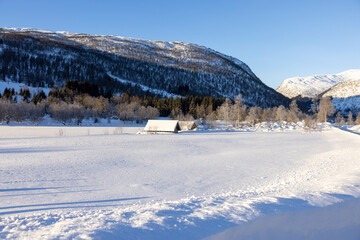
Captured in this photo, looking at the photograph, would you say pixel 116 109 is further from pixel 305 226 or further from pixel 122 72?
pixel 122 72

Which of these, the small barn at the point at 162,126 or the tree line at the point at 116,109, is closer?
the small barn at the point at 162,126

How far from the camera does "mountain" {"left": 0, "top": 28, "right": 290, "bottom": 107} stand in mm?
112500

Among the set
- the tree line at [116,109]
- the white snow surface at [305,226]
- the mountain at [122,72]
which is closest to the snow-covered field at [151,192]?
the white snow surface at [305,226]

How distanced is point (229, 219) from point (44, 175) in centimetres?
941

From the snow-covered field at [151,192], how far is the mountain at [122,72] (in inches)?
3486

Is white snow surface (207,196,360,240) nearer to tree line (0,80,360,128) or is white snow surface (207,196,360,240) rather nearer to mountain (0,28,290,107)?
tree line (0,80,360,128)

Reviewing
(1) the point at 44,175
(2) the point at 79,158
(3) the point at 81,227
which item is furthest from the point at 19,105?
(3) the point at 81,227

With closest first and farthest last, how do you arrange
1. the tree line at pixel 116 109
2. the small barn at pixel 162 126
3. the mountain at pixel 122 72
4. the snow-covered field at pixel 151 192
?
the snow-covered field at pixel 151 192
the small barn at pixel 162 126
the tree line at pixel 116 109
the mountain at pixel 122 72

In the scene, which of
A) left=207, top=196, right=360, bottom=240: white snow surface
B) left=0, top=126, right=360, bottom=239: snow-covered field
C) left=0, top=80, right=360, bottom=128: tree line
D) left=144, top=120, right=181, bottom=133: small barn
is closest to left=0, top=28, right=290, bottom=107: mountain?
left=0, top=80, right=360, bottom=128: tree line

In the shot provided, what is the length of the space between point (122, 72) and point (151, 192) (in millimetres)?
145631

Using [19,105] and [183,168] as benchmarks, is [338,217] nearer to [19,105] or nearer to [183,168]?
[183,168]

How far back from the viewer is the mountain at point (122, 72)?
112500mm

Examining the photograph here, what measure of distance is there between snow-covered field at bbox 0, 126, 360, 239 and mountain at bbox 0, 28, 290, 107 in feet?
290

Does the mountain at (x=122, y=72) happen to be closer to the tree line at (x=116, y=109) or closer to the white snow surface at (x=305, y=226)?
the tree line at (x=116, y=109)
